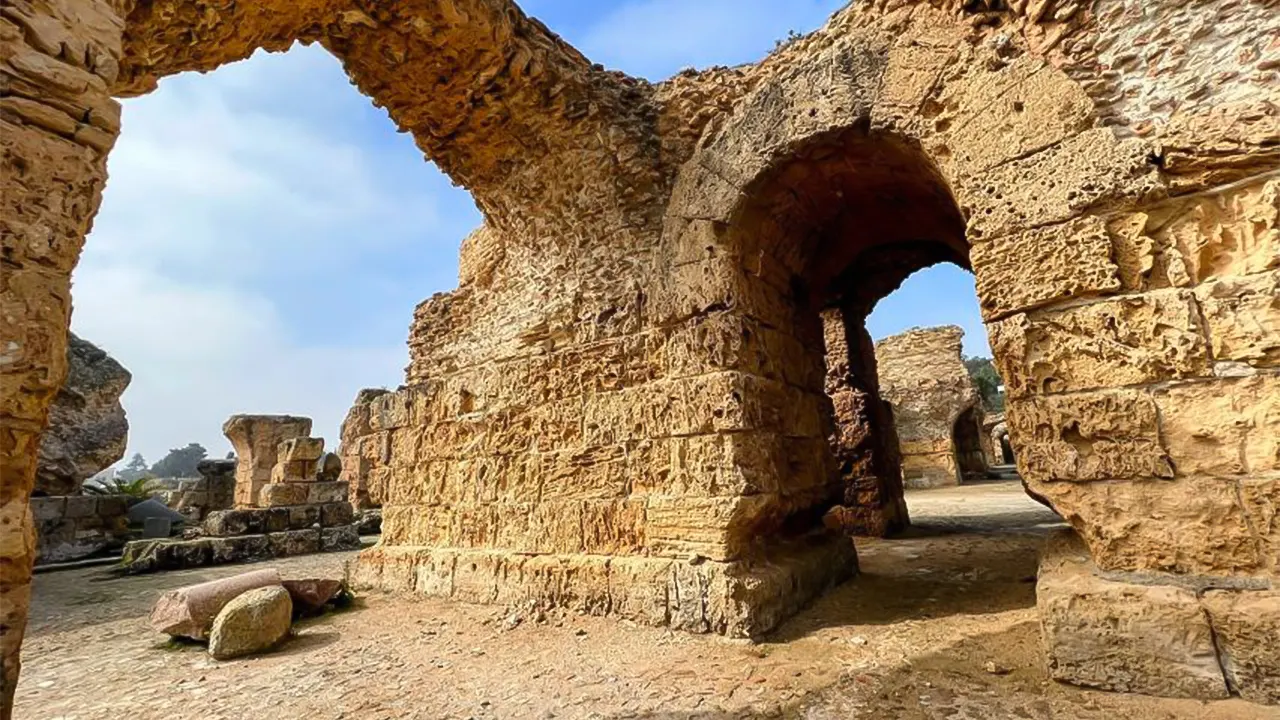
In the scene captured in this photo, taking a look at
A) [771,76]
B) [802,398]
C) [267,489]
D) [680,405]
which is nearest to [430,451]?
[680,405]

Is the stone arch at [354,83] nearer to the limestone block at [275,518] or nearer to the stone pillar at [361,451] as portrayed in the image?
the limestone block at [275,518]

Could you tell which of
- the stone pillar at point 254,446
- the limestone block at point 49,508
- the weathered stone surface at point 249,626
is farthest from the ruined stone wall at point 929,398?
the limestone block at point 49,508

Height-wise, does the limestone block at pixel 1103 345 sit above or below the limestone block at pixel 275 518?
above

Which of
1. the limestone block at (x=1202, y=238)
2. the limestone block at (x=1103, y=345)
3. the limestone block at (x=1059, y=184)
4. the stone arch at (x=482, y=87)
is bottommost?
the limestone block at (x=1103, y=345)

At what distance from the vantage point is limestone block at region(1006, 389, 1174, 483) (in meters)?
2.37

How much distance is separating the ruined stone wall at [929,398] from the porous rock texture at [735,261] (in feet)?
32.0

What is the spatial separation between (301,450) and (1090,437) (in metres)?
12.1

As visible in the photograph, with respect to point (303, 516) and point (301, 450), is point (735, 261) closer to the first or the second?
point (303, 516)

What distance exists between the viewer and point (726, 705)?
2.38 meters

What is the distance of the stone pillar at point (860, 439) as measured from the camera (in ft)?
21.6

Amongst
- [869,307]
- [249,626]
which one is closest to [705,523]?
[249,626]

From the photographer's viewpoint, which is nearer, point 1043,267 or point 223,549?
point 1043,267

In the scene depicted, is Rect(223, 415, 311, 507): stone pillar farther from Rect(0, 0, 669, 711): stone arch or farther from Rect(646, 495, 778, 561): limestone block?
Rect(646, 495, 778, 561): limestone block

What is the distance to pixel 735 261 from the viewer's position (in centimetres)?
383
